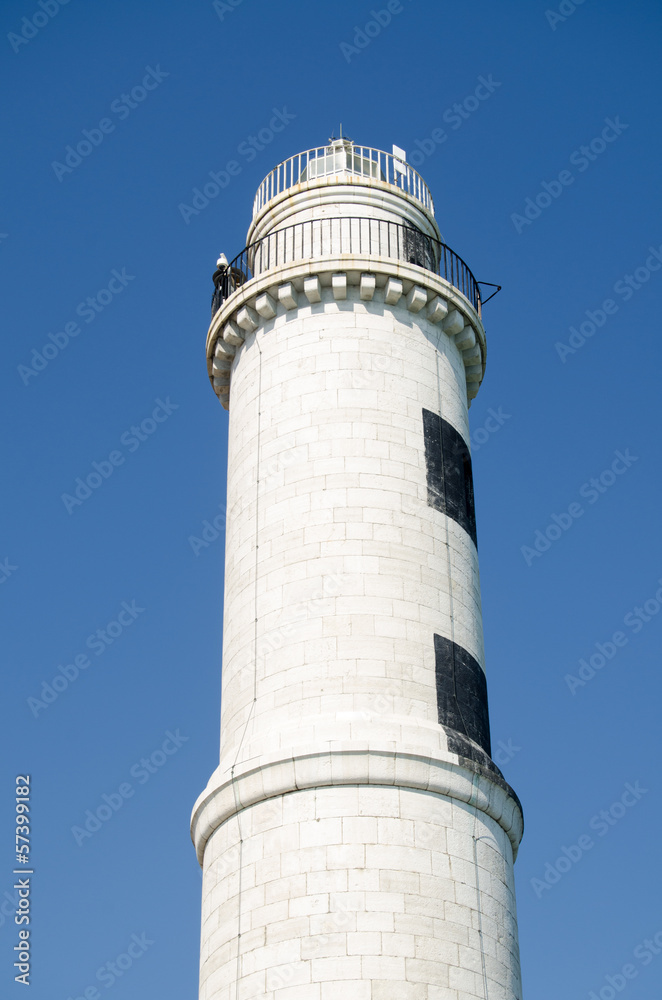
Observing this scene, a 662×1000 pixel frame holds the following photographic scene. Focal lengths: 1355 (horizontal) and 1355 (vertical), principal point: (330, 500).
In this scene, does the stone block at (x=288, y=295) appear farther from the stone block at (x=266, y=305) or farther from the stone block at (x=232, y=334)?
the stone block at (x=232, y=334)

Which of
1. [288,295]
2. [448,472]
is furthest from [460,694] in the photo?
[288,295]

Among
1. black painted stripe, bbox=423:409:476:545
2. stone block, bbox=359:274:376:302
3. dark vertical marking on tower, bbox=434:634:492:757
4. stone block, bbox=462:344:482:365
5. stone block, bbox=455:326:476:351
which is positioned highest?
stone block, bbox=462:344:482:365

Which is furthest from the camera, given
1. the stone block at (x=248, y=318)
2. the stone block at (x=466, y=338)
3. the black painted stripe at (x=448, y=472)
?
the stone block at (x=466, y=338)

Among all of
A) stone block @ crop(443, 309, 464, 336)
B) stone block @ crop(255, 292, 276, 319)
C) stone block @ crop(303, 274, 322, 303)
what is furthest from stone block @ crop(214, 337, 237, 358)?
stone block @ crop(443, 309, 464, 336)

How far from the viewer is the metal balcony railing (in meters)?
30.8

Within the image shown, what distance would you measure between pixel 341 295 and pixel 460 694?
9.15m

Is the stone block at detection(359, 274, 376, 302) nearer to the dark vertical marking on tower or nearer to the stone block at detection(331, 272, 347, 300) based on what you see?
the stone block at detection(331, 272, 347, 300)

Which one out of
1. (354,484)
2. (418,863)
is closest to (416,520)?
(354,484)

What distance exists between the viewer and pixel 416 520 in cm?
2694

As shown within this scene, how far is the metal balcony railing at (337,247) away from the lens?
3075 centimetres

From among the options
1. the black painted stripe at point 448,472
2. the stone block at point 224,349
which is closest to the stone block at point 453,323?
the black painted stripe at point 448,472

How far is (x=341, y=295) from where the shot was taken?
29.3 m

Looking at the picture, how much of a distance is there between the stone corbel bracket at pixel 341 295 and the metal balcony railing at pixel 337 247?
49cm

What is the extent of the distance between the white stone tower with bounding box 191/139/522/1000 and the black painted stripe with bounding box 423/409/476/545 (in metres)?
0.06
